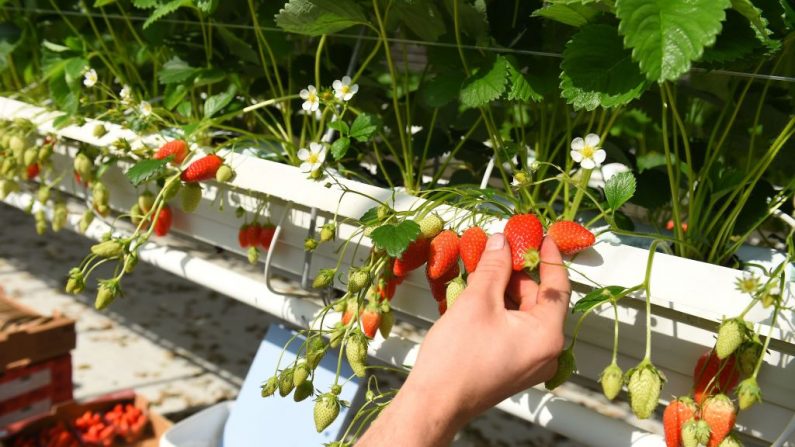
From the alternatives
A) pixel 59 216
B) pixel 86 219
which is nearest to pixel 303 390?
pixel 86 219

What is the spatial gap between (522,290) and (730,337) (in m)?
0.18

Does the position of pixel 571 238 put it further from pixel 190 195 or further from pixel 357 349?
pixel 190 195

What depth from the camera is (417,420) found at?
657 millimetres

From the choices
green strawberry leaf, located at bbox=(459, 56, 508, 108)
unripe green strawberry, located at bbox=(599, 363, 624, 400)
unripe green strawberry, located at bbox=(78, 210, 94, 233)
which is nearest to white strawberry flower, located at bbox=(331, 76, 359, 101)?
green strawberry leaf, located at bbox=(459, 56, 508, 108)

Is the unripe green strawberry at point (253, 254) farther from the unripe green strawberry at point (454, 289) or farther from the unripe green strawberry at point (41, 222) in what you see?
the unripe green strawberry at point (41, 222)

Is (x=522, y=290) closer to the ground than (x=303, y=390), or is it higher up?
higher up

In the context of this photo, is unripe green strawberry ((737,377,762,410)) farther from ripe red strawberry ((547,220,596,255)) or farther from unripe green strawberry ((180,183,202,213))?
unripe green strawberry ((180,183,202,213))

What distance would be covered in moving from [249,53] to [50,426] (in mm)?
884

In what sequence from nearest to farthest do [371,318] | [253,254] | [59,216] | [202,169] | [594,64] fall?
[594,64] → [371,318] → [202,169] → [253,254] → [59,216]

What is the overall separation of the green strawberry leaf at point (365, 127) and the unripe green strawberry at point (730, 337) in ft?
1.58

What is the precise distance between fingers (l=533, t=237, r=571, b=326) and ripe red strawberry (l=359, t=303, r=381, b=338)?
19 centimetres

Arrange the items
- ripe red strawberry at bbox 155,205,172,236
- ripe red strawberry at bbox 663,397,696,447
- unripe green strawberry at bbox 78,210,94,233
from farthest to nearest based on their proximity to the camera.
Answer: unripe green strawberry at bbox 78,210,94,233, ripe red strawberry at bbox 155,205,172,236, ripe red strawberry at bbox 663,397,696,447

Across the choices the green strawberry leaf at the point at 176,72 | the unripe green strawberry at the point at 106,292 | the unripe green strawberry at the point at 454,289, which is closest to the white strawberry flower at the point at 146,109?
the green strawberry leaf at the point at 176,72

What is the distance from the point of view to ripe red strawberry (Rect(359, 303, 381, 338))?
0.83 m
